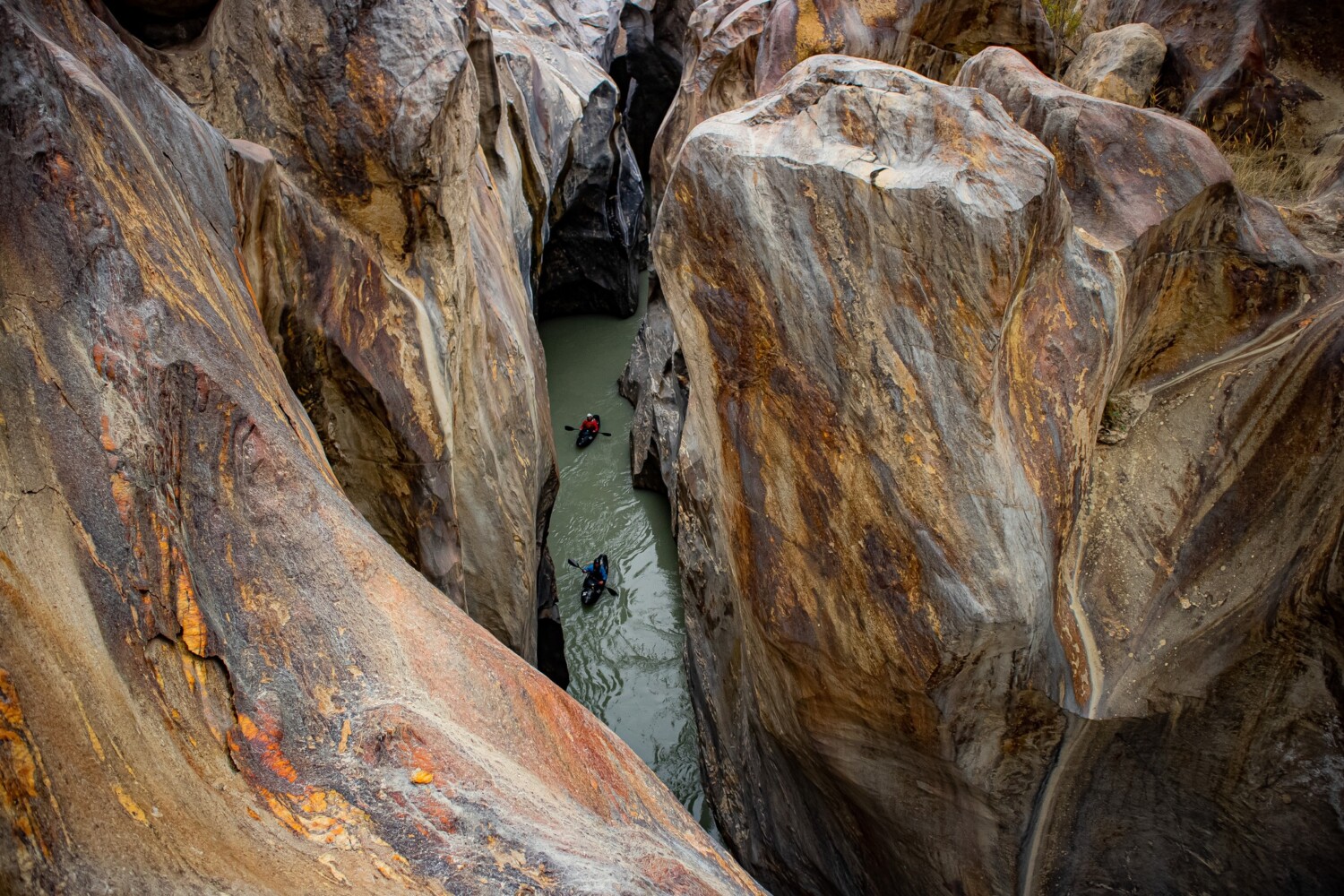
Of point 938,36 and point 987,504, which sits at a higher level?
point 938,36

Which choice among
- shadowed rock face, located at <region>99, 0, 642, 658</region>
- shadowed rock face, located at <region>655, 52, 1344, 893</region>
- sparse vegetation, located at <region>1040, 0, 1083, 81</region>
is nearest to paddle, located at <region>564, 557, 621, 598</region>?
shadowed rock face, located at <region>99, 0, 642, 658</region>

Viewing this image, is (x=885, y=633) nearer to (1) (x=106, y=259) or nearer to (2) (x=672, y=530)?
(1) (x=106, y=259)

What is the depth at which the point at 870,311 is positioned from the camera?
3.32 meters

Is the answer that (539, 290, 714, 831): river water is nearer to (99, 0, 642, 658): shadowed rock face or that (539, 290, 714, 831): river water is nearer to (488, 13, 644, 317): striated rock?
(99, 0, 642, 658): shadowed rock face

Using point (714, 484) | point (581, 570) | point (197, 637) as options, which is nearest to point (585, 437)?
point (581, 570)

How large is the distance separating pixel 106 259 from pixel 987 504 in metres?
2.85

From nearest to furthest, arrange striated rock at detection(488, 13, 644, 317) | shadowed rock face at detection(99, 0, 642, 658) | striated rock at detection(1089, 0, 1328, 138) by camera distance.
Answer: shadowed rock face at detection(99, 0, 642, 658) < striated rock at detection(1089, 0, 1328, 138) < striated rock at detection(488, 13, 644, 317)

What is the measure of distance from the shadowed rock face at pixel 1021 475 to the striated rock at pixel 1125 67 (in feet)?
9.06

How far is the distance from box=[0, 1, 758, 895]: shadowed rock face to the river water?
278 centimetres

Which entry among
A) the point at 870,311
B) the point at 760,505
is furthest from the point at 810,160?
the point at 760,505

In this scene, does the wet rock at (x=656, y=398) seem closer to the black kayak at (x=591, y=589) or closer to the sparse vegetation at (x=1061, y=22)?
the black kayak at (x=591, y=589)

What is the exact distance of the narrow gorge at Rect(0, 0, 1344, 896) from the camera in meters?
2.06

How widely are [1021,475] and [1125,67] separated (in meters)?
4.81

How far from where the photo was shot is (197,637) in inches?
83.6
